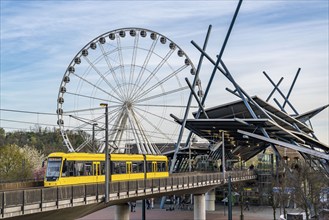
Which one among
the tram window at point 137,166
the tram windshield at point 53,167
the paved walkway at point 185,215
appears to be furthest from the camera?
the paved walkway at point 185,215

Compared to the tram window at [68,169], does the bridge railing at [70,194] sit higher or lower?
lower

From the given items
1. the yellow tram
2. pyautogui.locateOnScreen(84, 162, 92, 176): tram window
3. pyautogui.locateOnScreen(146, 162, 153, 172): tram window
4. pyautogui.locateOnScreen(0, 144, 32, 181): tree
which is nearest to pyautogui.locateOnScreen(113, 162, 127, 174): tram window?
the yellow tram

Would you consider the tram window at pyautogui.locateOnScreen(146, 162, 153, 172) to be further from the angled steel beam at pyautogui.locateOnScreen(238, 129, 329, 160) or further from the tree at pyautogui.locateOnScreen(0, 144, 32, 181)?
the tree at pyautogui.locateOnScreen(0, 144, 32, 181)

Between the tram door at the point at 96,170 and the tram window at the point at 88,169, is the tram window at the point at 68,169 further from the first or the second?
the tram door at the point at 96,170

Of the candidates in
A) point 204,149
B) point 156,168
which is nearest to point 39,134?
point 204,149

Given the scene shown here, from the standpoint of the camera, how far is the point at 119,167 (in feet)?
137

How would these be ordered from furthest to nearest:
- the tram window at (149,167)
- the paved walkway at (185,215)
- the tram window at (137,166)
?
the paved walkway at (185,215) < the tram window at (149,167) < the tram window at (137,166)

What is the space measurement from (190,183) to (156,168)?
3.72 meters

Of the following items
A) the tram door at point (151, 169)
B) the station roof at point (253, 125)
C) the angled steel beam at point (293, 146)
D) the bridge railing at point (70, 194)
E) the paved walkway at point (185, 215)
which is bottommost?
the paved walkway at point (185, 215)

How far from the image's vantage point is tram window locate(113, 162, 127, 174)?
134 ft

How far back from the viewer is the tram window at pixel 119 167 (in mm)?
40906

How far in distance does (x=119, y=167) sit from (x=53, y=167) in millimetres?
9369

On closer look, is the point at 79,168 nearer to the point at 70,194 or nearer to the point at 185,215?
the point at 70,194

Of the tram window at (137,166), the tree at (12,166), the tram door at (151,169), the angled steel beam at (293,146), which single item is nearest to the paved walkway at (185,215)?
the angled steel beam at (293,146)
